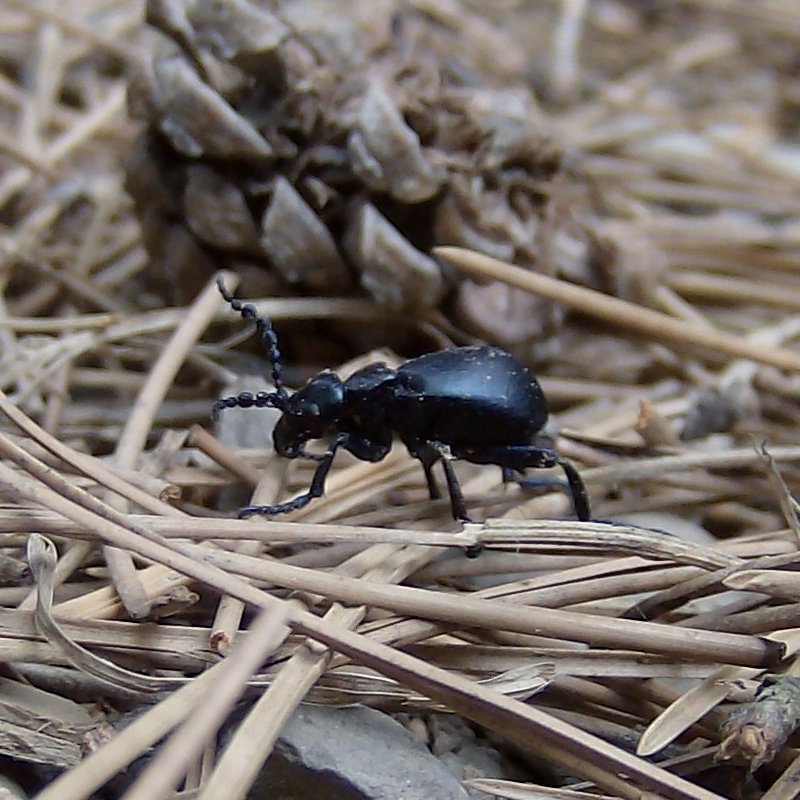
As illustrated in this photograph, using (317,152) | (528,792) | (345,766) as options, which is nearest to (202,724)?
(345,766)

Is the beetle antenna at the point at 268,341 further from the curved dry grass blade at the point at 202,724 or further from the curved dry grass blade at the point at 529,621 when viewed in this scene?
the curved dry grass blade at the point at 202,724

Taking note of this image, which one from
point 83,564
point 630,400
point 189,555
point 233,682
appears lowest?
point 630,400

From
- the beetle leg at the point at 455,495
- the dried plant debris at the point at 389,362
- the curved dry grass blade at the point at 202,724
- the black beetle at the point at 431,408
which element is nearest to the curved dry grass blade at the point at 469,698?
the dried plant debris at the point at 389,362

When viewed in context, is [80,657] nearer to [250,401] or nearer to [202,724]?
[202,724]

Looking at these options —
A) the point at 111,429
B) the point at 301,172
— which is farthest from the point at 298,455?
the point at 301,172

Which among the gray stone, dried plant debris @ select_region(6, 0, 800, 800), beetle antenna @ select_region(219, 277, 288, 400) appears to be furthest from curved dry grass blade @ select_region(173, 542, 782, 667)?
beetle antenna @ select_region(219, 277, 288, 400)

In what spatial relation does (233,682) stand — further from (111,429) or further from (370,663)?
(111,429)

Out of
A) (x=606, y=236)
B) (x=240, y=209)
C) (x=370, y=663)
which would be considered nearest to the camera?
(x=370, y=663)

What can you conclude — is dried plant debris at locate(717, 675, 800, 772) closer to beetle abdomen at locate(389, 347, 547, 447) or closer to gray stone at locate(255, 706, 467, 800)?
gray stone at locate(255, 706, 467, 800)
